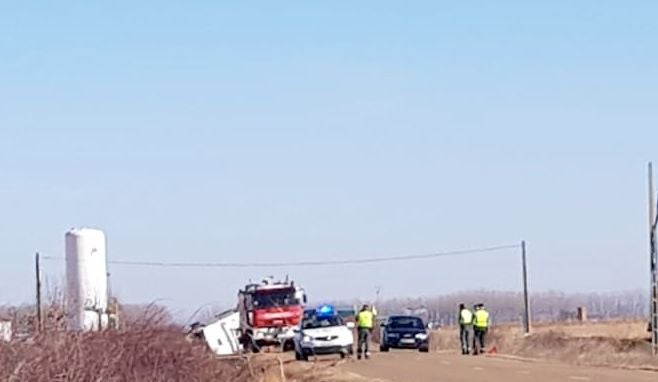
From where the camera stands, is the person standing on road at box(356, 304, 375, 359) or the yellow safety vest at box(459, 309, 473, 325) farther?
the yellow safety vest at box(459, 309, 473, 325)

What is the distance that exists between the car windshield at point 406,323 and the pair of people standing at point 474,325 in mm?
7568

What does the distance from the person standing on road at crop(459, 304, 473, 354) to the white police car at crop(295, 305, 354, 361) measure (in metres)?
4.05

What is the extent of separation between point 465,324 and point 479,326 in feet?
4.54

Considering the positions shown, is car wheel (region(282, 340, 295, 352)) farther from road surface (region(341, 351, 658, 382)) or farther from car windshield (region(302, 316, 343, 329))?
road surface (region(341, 351, 658, 382))

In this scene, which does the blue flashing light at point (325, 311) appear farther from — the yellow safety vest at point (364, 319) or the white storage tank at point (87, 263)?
the white storage tank at point (87, 263)

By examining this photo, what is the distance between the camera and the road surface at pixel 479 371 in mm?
32906

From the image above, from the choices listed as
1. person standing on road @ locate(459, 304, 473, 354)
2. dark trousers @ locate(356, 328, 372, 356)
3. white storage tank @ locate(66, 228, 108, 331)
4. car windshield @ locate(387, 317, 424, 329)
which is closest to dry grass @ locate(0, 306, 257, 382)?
white storage tank @ locate(66, 228, 108, 331)

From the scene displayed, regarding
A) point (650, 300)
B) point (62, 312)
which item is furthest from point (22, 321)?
point (650, 300)

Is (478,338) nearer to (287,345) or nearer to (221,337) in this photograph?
(287,345)

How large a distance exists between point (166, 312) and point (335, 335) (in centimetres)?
2302

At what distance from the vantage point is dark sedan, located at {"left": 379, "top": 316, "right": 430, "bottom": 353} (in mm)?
60438

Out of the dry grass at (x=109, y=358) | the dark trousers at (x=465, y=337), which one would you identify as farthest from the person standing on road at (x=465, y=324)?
the dry grass at (x=109, y=358)

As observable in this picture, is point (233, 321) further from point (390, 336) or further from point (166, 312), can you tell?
point (166, 312)

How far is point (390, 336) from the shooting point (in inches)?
2400
